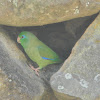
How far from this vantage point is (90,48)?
2734mm

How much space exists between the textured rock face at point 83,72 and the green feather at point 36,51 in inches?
37.4

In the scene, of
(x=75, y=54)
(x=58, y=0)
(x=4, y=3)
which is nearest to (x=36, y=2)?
(x=58, y=0)

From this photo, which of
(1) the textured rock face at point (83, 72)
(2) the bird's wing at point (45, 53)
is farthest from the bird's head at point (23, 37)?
(1) the textured rock face at point (83, 72)

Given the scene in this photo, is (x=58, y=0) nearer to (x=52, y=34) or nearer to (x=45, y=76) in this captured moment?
(x=45, y=76)

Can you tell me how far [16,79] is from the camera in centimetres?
257

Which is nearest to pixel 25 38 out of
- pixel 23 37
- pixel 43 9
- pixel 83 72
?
pixel 23 37

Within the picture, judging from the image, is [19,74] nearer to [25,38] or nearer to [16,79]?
[16,79]

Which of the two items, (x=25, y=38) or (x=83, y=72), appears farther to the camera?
(x=25, y=38)

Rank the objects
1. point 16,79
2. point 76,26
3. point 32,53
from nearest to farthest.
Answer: point 16,79, point 32,53, point 76,26

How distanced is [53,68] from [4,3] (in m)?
1.64

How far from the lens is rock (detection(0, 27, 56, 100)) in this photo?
2510 millimetres

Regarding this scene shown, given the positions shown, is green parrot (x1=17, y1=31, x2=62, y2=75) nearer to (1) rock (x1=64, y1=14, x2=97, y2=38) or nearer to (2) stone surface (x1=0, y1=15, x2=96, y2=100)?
(2) stone surface (x1=0, y1=15, x2=96, y2=100)

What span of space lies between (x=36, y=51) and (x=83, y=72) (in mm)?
1337

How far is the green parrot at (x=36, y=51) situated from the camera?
359cm
